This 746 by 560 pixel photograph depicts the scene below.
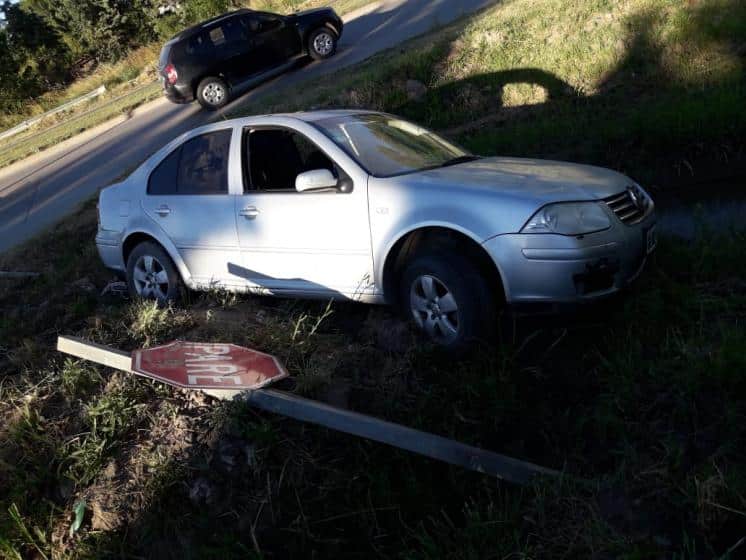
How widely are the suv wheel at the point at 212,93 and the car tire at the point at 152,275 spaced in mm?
10508

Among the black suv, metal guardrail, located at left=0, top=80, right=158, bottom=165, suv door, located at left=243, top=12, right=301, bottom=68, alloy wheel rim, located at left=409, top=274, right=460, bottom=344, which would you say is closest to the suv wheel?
the black suv

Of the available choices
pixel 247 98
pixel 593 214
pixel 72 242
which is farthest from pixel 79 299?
pixel 247 98

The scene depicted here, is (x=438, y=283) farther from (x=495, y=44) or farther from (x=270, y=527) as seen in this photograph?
(x=495, y=44)

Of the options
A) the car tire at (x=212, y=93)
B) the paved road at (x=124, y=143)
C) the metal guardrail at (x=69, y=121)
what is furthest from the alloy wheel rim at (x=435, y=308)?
the metal guardrail at (x=69, y=121)

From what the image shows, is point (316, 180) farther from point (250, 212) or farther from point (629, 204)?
point (629, 204)

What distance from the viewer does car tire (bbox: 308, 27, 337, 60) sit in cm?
1742

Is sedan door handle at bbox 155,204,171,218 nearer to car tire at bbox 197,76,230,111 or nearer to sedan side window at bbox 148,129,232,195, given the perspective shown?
sedan side window at bbox 148,129,232,195

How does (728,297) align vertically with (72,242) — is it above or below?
below

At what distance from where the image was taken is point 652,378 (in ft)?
13.5

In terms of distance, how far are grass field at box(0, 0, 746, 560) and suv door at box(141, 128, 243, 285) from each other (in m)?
0.32

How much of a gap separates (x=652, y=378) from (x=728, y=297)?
3.49ft

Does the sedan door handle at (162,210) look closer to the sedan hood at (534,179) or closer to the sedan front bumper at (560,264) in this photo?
the sedan hood at (534,179)

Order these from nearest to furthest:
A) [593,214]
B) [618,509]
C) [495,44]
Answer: [618,509]
[593,214]
[495,44]

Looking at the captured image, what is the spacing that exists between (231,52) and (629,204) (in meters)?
13.4
